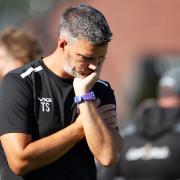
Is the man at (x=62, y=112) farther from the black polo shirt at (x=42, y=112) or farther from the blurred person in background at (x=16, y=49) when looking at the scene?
the blurred person in background at (x=16, y=49)

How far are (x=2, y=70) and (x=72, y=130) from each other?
131cm

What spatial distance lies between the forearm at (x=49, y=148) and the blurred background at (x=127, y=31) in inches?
610

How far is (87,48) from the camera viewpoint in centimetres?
456

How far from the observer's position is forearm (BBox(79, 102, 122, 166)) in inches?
177

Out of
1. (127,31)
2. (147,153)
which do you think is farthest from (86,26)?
(127,31)

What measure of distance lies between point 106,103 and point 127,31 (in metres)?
18.2

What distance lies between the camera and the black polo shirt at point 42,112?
4566 mm

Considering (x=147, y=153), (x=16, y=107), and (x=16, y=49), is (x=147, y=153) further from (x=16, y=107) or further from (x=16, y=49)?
(x=16, y=107)

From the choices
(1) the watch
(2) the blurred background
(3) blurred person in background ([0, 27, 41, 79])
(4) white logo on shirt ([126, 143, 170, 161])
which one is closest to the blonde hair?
(3) blurred person in background ([0, 27, 41, 79])

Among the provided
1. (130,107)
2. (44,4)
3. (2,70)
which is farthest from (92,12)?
(44,4)

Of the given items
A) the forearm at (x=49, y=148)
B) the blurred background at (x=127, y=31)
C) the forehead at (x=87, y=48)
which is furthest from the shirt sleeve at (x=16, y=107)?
the blurred background at (x=127, y=31)

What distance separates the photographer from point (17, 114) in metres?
4.56

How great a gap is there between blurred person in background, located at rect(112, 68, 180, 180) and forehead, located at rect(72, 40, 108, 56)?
2460mm

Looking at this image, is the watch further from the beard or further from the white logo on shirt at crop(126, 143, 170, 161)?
the white logo on shirt at crop(126, 143, 170, 161)
